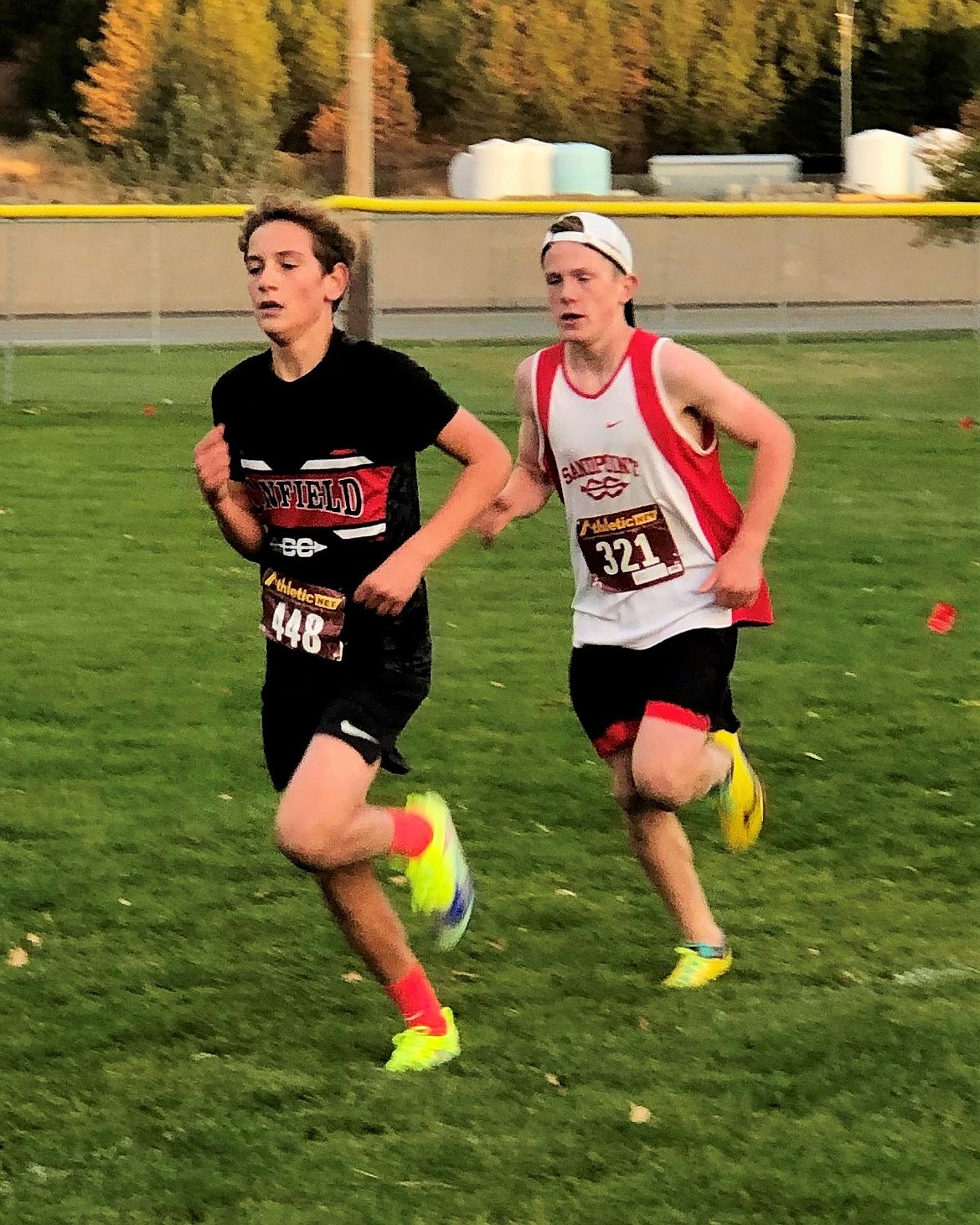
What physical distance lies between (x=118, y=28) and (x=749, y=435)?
2038 inches

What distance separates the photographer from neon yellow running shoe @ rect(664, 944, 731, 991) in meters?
4.93

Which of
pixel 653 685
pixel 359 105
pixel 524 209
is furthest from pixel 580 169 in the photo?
pixel 653 685

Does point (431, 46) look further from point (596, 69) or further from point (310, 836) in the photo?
point (310, 836)

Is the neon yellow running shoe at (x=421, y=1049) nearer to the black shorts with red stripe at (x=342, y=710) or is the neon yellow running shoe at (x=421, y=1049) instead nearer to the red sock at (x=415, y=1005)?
the red sock at (x=415, y=1005)

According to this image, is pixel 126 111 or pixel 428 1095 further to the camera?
pixel 126 111

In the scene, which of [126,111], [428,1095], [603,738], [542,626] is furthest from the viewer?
[126,111]

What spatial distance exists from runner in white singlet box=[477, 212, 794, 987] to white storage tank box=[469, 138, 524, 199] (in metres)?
40.1

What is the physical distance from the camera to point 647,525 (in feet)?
16.1

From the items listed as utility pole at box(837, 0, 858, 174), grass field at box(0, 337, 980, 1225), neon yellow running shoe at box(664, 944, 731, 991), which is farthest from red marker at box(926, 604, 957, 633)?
utility pole at box(837, 0, 858, 174)

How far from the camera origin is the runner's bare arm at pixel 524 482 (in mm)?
5020

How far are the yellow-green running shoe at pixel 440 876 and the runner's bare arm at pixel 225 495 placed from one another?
0.70 meters

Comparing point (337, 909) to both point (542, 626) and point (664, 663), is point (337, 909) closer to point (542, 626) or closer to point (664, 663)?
point (664, 663)

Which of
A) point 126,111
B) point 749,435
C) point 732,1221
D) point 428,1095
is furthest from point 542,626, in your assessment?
point 126,111

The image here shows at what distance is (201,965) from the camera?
514 centimetres
